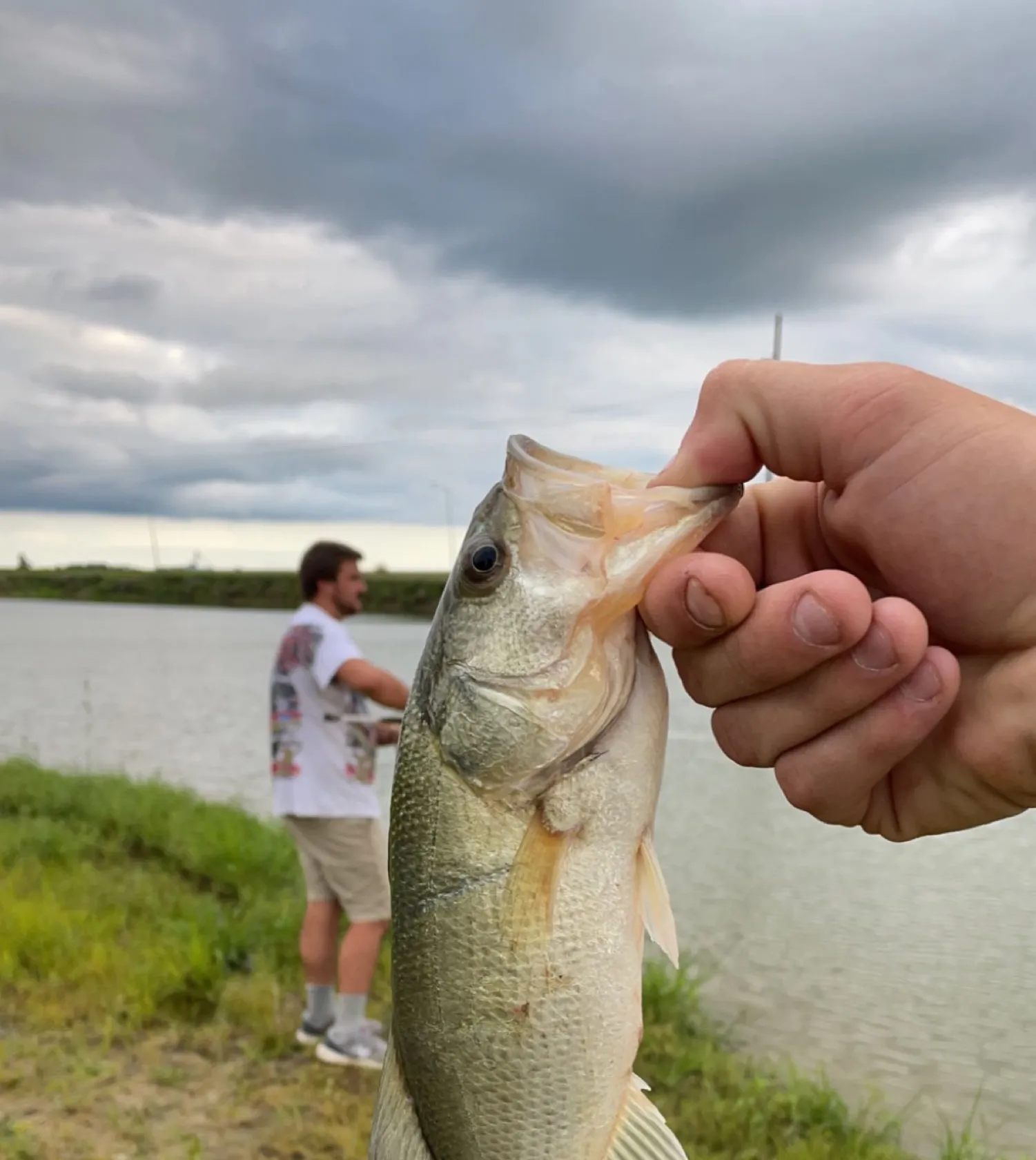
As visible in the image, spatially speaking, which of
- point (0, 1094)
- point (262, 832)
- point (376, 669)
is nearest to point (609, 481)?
point (376, 669)

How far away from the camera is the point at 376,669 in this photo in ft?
19.1

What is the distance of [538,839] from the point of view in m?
1.93

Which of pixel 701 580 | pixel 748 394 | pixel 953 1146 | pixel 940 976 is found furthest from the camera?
pixel 940 976

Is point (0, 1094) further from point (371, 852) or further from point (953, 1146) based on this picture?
point (953, 1146)

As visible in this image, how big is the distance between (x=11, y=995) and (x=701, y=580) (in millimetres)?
5810

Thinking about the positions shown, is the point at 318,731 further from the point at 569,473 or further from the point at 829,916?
the point at 829,916

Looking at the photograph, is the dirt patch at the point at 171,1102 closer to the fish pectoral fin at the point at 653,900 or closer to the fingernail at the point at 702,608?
the fish pectoral fin at the point at 653,900

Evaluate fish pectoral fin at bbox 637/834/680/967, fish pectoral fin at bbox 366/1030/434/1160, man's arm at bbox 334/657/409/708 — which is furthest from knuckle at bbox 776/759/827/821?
man's arm at bbox 334/657/409/708

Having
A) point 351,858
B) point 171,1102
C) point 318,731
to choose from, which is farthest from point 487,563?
point 171,1102

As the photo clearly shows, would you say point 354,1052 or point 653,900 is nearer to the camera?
point 653,900

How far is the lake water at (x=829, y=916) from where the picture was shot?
7.15m

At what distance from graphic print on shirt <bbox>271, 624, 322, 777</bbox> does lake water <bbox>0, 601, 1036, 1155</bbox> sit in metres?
3.79

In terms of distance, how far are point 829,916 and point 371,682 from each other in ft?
22.0

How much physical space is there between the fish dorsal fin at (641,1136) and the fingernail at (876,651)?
885mm
